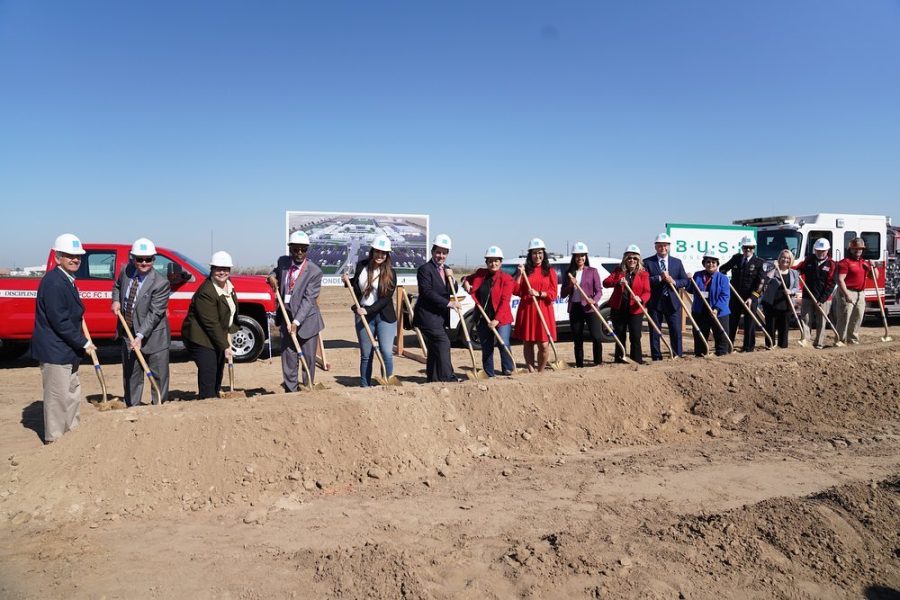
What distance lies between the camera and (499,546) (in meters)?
3.60

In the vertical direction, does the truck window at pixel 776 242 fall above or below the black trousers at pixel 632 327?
Answer: above

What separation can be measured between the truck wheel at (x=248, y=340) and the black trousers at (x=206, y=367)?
3645 mm

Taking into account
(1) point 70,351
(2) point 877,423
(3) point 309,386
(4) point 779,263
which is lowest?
(2) point 877,423

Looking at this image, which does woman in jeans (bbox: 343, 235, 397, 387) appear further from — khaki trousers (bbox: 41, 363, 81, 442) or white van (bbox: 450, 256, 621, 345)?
white van (bbox: 450, 256, 621, 345)

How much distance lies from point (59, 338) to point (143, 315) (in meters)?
0.79

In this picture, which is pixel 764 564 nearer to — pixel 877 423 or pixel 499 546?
pixel 499 546

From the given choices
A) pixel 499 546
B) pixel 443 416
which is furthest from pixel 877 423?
pixel 499 546

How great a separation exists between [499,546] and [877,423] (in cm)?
518

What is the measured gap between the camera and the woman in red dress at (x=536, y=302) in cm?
735

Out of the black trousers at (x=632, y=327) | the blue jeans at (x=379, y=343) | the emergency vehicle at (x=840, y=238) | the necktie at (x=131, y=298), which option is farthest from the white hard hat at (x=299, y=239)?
the emergency vehicle at (x=840, y=238)

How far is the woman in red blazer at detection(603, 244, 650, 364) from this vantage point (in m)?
7.80

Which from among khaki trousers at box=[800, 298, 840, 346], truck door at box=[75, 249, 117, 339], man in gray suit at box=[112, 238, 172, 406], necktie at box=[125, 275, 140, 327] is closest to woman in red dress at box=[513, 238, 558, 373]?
man in gray suit at box=[112, 238, 172, 406]

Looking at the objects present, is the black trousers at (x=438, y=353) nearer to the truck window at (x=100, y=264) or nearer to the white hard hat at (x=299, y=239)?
the white hard hat at (x=299, y=239)

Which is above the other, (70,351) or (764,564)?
(70,351)
